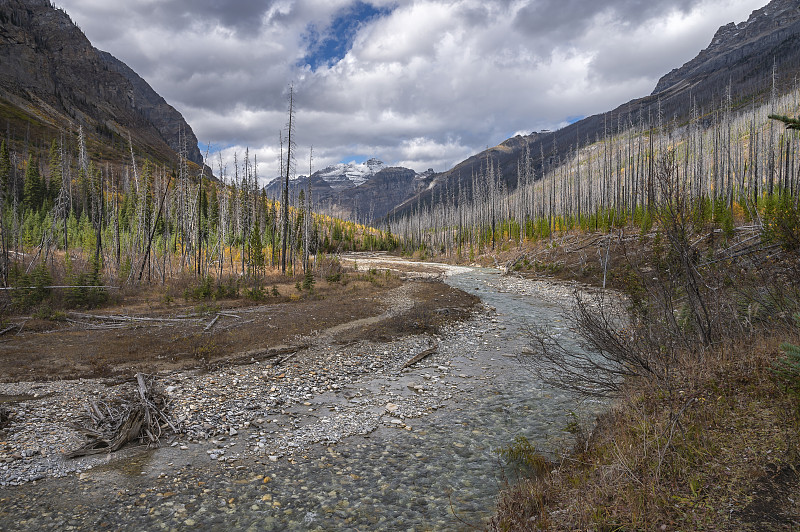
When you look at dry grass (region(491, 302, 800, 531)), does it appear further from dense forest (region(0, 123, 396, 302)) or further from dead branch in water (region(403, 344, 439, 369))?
dense forest (region(0, 123, 396, 302))

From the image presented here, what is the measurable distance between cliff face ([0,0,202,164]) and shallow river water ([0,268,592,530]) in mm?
108574

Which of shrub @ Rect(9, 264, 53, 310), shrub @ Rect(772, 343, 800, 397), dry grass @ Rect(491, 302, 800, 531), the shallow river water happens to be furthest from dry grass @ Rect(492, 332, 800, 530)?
shrub @ Rect(9, 264, 53, 310)

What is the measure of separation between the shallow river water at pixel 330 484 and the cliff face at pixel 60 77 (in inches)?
4275

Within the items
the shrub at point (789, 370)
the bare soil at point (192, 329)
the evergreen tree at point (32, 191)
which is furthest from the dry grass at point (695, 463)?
the evergreen tree at point (32, 191)

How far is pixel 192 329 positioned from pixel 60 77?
609 ft

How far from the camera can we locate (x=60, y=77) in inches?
5428

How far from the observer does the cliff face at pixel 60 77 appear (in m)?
116

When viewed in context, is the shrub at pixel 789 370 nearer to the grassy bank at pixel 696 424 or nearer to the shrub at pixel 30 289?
the grassy bank at pixel 696 424

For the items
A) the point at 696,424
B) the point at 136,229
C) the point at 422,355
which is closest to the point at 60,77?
the point at 136,229

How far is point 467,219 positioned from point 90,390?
96517mm

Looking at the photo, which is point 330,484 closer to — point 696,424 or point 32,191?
point 696,424

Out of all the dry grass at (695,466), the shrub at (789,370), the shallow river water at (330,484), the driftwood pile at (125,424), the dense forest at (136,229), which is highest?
the dense forest at (136,229)

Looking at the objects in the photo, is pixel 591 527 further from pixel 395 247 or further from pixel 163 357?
pixel 395 247

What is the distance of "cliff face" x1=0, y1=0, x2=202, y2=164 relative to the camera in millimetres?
115544
